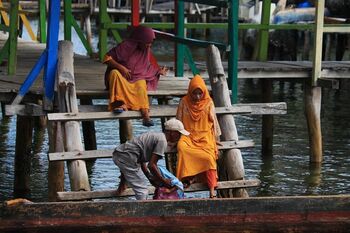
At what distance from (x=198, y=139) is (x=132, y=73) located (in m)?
1.14

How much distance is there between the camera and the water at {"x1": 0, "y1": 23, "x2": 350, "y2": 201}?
1396 cm

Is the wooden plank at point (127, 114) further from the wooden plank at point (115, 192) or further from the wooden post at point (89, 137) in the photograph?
the wooden post at point (89, 137)

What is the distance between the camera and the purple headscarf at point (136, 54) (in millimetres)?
10258

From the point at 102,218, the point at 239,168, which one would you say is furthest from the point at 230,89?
the point at 102,218

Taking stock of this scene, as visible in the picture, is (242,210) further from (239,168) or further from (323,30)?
(323,30)

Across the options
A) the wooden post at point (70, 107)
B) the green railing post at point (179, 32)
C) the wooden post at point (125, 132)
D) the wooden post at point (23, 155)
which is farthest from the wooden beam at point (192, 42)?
the wooden post at point (125, 132)

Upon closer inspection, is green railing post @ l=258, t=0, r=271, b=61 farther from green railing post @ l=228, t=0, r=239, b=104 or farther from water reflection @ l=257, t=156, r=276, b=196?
green railing post @ l=228, t=0, r=239, b=104

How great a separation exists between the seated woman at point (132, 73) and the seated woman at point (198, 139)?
507 millimetres

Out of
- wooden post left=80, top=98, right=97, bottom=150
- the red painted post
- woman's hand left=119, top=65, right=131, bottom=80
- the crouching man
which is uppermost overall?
the red painted post

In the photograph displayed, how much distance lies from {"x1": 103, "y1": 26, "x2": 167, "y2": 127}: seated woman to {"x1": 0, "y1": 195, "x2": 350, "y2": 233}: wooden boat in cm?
165

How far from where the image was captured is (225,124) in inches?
408

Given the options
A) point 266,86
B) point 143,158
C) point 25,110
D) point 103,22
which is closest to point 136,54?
point 25,110

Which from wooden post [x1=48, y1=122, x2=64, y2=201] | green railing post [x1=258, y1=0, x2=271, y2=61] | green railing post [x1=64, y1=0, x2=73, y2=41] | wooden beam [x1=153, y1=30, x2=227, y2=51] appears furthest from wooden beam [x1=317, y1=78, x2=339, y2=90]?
wooden post [x1=48, y1=122, x2=64, y2=201]

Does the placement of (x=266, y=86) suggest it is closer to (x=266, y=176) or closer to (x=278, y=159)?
(x=278, y=159)
